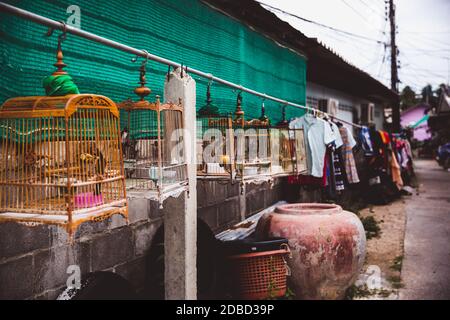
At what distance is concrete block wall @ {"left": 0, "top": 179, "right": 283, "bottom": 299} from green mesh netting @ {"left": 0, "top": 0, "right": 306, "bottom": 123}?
1073 mm

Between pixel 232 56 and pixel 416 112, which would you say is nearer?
pixel 232 56

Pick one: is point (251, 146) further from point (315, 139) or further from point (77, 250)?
point (315, 139)

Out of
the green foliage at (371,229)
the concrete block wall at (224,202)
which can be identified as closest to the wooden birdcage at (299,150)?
the concrete block wall at (224,202)

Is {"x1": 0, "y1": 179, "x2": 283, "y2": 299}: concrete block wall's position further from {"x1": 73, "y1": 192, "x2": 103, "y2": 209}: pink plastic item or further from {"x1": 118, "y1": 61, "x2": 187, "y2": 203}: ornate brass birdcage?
{"x1": 73, "y1": 192, "x2": 103, "y2": 209}: pink plastic item

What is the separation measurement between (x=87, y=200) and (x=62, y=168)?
23cm

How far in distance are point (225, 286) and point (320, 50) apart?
677 cm

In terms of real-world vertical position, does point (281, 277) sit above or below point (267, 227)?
below

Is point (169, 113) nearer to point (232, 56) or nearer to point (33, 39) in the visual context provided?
point (33, 39)

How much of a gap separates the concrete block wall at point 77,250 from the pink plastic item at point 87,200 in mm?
1040

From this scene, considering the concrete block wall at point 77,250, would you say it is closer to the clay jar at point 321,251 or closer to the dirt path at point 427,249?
the clay jar at point 321,251

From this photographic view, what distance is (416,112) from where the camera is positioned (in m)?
61.7

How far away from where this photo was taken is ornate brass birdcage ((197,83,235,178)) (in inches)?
169
